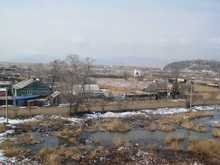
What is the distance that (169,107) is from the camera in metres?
41.1

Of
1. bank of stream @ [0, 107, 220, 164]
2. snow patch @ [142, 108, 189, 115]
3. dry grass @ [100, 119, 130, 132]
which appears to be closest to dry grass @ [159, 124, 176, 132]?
bank of stream @ [0, 107, 220, 164]

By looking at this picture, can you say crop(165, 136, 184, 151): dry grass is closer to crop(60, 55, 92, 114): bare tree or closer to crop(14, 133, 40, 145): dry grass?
crop(14, 133, 40, 145): dry grass

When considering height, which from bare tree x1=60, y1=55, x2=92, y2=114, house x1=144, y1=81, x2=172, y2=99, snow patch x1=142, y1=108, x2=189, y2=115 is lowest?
snow patch x1=142, y1=108, x2=189, y2=115

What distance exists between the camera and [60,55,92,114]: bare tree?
34.4 m

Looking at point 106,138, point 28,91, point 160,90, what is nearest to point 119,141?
point 106,138

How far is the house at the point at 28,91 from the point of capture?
3925 centimetres

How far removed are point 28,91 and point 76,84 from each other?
22.8 ft

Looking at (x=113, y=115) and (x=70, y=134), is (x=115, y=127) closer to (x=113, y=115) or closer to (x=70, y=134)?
(x=70, y=134)

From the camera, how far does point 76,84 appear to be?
127ft

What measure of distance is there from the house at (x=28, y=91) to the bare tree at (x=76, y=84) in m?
4.68

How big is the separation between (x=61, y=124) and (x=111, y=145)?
8484 mm

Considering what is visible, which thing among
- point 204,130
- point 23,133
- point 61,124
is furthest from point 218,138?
point 23,133

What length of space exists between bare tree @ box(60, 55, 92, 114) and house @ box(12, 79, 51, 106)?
4.68m

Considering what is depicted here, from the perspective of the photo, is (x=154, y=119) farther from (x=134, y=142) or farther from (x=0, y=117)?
(x=0, y=117)
